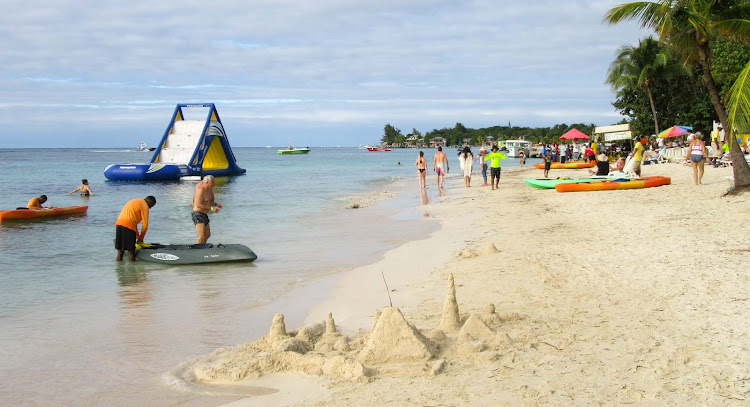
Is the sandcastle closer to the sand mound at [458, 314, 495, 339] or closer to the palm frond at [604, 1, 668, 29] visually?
the sand mound at [458, 314, 495, 339]

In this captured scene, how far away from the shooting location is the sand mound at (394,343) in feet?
15.5

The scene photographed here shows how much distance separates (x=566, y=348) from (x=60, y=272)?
8.82 m

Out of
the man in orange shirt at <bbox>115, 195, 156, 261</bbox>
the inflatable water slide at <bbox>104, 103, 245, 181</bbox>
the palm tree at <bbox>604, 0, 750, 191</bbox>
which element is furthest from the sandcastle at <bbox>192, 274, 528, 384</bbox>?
the inflatable water slide at <bbox>104, 103, 245, 181</bbox>

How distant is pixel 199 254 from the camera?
10.2 metres

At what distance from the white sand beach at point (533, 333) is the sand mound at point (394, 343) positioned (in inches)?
0.4

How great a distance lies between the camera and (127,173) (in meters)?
37.2

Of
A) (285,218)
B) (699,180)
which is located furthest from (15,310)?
(699,180)

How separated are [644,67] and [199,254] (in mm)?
36413

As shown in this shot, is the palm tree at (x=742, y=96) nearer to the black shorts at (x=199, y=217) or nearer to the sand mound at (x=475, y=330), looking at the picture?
the sand mound at (x=475, y=330)

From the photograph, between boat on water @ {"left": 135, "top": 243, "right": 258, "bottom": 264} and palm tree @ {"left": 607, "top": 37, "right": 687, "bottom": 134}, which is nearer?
boat on water @ {"left": 135, "top": 243, "right": 258, "bottom": 264}

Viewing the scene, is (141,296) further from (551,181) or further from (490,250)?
(551,181)

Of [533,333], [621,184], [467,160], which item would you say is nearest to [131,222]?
[533,333]

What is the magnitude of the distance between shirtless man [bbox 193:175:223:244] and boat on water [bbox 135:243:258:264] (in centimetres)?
62

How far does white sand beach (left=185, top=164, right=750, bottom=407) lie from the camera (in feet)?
13.6
